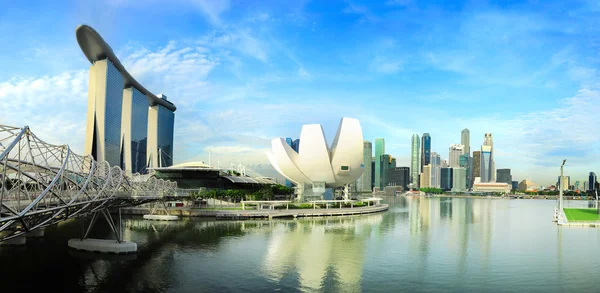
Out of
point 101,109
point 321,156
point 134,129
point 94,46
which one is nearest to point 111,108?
point 101,109

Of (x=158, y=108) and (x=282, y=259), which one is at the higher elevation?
(x=158, y=108)

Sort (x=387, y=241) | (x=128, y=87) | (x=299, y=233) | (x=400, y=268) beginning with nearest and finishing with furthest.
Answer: (x=400, y=268) < (x=387, y=241) < (x=299, y=233) < (x=128, y=87)

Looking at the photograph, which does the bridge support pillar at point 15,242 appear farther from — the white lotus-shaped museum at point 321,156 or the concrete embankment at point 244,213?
the white lotus-shaped museum at point 321,156

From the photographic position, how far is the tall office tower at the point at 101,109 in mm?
78875

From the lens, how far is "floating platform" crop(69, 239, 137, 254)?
83.4 ft

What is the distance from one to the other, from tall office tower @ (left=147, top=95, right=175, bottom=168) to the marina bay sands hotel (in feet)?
11.3

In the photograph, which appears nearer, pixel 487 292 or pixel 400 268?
pixel 487 292

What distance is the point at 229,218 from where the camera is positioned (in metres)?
45.8

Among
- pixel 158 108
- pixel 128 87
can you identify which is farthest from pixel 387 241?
pixel 158 108

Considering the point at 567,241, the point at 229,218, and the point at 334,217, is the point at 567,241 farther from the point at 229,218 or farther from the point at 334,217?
the point at 229,218

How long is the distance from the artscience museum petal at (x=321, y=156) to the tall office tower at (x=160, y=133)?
66.0 metres

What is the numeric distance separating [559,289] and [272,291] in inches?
504

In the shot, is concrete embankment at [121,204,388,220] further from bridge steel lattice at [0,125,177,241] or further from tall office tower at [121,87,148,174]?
tall office tower at [121,87,148,174]

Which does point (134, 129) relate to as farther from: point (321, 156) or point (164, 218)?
point (164, 218)
